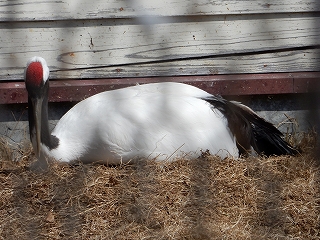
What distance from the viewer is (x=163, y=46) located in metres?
3.72

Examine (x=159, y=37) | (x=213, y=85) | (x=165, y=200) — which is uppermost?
(x=159, y=37)

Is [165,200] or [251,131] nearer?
[165,200]

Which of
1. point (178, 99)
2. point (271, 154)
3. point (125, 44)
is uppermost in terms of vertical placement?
point (125, 44)

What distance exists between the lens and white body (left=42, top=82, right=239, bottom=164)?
335 cm

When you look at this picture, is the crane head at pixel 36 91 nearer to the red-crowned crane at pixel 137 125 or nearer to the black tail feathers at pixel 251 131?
the red-crowned crane at pixel 137 125

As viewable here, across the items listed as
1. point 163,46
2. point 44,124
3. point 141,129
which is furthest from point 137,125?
point 163,46

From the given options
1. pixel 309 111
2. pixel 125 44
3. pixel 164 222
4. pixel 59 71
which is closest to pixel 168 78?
pixel 125 44

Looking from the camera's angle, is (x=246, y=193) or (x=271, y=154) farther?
(x=271, y=154)

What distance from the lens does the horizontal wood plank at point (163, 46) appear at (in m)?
3.65

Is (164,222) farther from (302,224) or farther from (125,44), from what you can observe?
(125,44)

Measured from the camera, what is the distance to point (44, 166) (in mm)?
3314

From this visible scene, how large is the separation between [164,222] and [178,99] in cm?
88

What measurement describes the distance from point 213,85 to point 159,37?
1.41 ft

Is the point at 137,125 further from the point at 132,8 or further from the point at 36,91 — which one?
the point at 132,8
